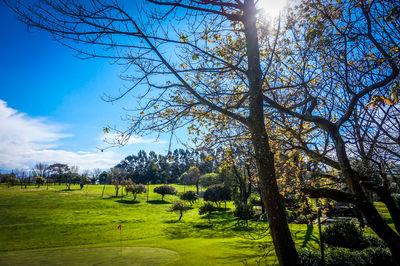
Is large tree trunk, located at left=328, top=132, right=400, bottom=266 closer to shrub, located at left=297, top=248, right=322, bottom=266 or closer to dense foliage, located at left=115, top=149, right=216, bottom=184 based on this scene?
shrub, located at left=297, top=248, right=322, bottom=266

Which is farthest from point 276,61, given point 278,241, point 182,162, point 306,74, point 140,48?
point 182,162

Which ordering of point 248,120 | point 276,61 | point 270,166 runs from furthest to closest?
point 276,61, point 248,120, point 270,166

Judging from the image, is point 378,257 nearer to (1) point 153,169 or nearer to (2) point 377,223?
(2) point 377,223

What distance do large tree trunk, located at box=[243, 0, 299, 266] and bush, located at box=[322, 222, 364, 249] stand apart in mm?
14235

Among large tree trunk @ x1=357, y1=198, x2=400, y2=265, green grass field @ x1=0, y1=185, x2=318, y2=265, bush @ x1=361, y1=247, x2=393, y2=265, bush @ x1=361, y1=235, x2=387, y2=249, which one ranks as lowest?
Result: green grass field @ x1=0, y1=185, x2=318, y2=265

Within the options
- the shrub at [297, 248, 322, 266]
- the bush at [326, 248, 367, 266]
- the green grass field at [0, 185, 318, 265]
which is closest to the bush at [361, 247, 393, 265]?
the bush at [326, 248, 367, 266]

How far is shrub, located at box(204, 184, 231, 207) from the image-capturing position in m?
42.5

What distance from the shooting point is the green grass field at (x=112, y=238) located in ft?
40.5

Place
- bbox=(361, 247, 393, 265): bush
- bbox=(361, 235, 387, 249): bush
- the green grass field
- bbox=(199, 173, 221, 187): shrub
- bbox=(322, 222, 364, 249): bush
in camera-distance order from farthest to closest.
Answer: bbox=(199, 173, 221, 187): shrub → bbox=(322, 222, 364, 249): bush → bbox=(361, 235, 387, 249): bush → the green grass field → bbox=(361, 247, 393, 265): bush

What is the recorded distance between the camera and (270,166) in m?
4.04

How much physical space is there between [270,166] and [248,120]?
1080 mm

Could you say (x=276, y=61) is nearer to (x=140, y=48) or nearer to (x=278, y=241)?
(x=140, y=48)

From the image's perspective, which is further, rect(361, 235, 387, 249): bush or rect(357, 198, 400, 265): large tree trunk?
rect(361, 235, 387, 249): bush

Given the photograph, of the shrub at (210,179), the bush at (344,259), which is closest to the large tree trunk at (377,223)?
the bush at (344,259)
